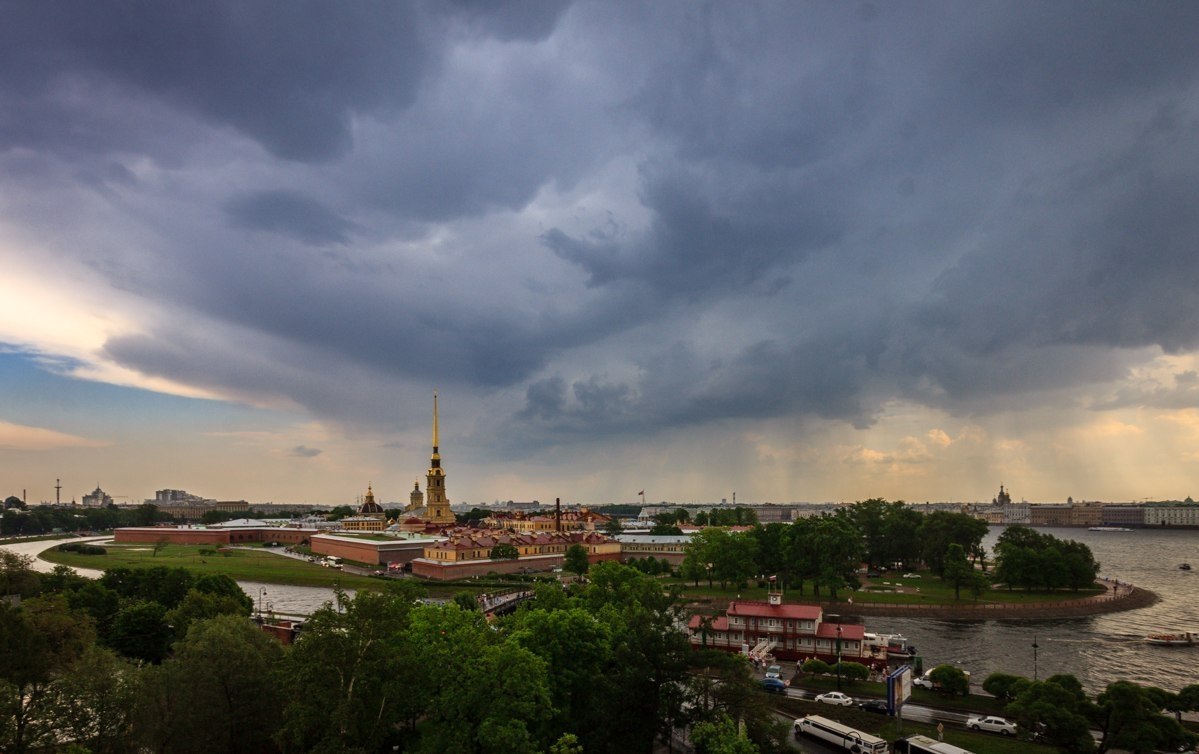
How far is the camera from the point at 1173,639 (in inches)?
2178

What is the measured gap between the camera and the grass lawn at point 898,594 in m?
70.4

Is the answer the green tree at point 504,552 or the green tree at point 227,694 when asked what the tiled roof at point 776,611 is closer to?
the green tree at point 227,694

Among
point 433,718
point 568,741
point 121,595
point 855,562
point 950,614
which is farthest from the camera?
point 855,562

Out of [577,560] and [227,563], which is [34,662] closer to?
[577,560]

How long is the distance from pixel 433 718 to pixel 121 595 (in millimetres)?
41879

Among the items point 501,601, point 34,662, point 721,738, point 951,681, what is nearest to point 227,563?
point 501,601

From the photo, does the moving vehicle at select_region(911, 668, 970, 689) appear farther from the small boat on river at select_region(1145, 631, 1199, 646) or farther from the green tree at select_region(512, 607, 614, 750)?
the small boat on river at select_region(1145, 631, 1199, 646)

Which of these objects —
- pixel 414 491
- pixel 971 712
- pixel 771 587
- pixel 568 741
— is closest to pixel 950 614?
pixel 771 587

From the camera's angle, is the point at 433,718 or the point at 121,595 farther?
the point at 121,595

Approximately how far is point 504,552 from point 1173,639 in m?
68.3

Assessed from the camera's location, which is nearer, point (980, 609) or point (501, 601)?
point (501, 601)

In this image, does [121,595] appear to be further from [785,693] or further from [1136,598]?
[1136,598]

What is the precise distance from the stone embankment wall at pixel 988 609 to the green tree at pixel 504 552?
140 feet

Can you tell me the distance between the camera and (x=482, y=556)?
312 feet
